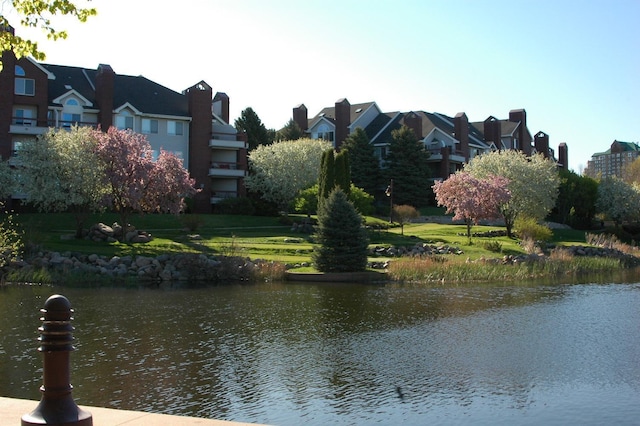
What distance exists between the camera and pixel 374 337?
1705 centimetres

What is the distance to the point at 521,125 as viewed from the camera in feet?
298

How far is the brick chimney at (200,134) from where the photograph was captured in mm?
59688

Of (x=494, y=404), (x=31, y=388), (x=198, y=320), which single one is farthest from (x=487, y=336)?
(x=31, y=388)

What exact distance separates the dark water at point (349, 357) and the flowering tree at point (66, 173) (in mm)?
13930

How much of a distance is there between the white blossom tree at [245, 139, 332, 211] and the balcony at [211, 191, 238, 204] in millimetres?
1747

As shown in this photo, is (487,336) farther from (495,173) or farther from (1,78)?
(1,78)

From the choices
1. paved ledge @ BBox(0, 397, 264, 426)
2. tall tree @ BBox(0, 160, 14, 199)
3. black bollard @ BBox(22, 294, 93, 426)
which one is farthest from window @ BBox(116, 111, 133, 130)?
black bollard @ BBox(22, 294, 93, 426)

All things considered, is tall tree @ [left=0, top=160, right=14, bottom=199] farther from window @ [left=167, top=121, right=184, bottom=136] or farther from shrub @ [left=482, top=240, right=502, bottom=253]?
shrub @ [left=482, top=240, right=502, bottom=253]

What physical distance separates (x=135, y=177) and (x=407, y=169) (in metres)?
35.1

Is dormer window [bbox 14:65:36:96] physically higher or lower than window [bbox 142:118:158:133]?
higher

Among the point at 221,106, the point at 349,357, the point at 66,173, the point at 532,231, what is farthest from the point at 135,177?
the point at 221,106

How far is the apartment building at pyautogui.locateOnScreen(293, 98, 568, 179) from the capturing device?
74875mm

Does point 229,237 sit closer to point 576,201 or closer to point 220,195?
point 220,195

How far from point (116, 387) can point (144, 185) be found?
91.2 ft
